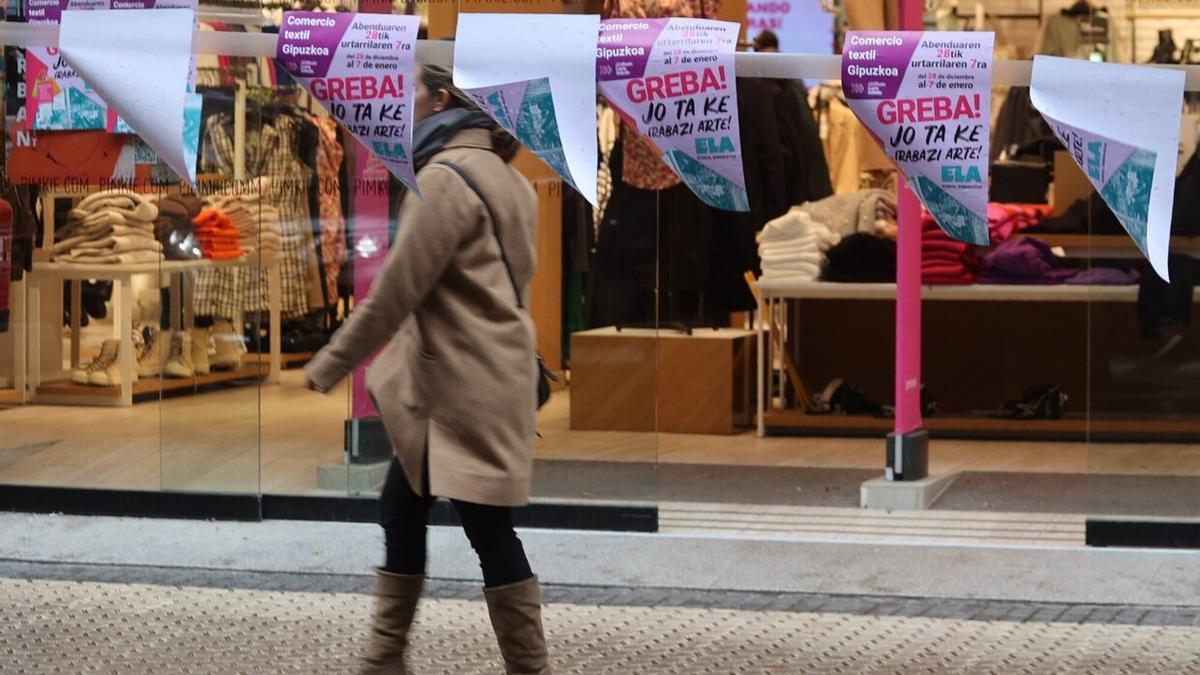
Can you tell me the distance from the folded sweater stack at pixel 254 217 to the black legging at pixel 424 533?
132 inches

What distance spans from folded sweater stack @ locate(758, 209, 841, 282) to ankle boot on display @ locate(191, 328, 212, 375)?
3.65 m

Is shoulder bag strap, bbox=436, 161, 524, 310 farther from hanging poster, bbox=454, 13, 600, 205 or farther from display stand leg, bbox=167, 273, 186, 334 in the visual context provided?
display stand leg, bbox=167, 273, 186, 334

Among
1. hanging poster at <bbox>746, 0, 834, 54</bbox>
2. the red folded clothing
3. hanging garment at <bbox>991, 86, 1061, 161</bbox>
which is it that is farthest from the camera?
hanging garment at <bbox>991, 86, 1061, 161</bbox>

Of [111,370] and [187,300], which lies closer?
[187,300]

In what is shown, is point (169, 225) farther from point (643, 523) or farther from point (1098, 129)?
point (1098, 129)

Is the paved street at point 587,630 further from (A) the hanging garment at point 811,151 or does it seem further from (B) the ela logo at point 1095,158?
(A) the hanging garment at point 811,151

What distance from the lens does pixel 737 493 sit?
8.87m

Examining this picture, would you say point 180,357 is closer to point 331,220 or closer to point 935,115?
point 331,220

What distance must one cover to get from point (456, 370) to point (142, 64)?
1801 millimetres

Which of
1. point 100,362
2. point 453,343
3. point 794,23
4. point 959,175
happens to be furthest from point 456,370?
point 794,23

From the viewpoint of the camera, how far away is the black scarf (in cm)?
496

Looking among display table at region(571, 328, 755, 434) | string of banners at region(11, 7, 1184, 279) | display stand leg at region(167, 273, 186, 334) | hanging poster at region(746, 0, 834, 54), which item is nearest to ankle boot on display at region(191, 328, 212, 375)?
display stand leg at region(167, 273, 186, 334)

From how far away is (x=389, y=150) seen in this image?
5.71 meters

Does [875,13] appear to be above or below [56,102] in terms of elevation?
above
